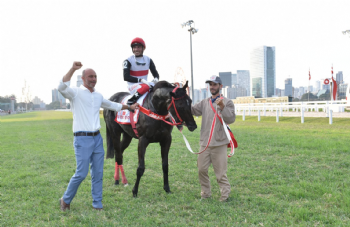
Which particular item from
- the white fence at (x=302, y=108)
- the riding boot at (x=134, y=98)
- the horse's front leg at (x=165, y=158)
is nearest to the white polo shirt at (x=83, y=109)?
the riding boot at (x=134, y=98)

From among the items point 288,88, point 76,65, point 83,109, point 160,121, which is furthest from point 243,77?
point 76,65

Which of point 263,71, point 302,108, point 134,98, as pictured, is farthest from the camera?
point 263,71

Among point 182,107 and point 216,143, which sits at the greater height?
point 182,107

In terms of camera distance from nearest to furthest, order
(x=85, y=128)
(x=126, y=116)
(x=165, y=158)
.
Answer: (x=85, y=128) → (x=165, y=158) → (x=126, y=116)

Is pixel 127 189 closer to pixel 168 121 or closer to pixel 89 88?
pixel 168 121

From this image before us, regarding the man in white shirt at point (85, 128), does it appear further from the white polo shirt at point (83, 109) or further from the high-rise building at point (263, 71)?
the high-rise building at point (263, 71)

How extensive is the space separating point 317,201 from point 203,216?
1.76 metres

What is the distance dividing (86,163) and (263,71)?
5246 inches

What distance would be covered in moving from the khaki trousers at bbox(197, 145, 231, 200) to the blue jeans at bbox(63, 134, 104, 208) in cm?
164

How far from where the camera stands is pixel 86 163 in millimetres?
3668

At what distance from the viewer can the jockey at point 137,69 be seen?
490cm

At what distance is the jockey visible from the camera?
4.90 meters

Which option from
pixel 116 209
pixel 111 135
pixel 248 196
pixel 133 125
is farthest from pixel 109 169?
pixel 248 196

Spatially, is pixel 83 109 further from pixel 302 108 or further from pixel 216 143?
pixel 302 108
